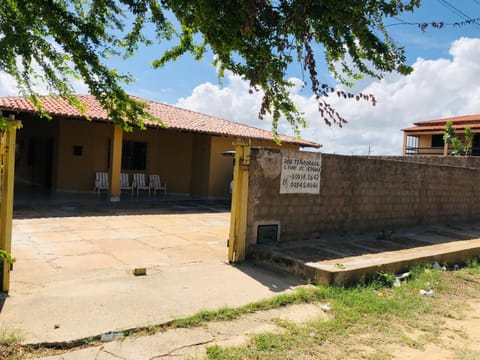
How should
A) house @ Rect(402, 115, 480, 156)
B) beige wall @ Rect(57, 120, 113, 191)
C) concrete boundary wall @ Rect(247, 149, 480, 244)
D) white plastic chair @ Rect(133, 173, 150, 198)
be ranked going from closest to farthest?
concrete boundary wall @ Rect(247, 149, 480, 244), beige wall @ Rect(57, 120, 113, 191), white plastic chair @ Rect(133, 173, 150, 198), house @ Rect(402, 115, 480, 156)

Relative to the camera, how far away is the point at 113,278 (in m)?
5.28

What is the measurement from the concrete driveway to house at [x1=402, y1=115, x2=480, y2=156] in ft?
86.1

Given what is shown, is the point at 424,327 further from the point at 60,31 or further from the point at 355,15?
the point at 60,31

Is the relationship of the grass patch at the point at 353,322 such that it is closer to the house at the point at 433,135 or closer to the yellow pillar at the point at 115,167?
the yellow pillar at the point at 115,167

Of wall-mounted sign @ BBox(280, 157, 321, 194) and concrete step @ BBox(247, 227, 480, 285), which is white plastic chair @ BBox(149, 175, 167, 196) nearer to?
concrete step @ BBox(247, 227, 480, 285)

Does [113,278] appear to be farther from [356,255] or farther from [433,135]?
[433,135]

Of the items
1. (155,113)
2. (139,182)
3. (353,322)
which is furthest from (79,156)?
(353,322)

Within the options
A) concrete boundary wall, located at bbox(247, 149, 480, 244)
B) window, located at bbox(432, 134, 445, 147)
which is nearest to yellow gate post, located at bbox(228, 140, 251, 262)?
concrete boundary wall, located at bbox(247, 149, 480, 244)

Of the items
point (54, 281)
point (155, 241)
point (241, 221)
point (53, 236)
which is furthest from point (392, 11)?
point (53, 236)

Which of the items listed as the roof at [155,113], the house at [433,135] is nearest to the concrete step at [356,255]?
the roof at [155,113]

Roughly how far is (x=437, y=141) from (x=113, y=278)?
32.3 m

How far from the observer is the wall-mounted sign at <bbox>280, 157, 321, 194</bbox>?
7121 millimetres

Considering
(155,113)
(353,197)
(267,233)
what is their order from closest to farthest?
(267,233), (353,197), (155,113)

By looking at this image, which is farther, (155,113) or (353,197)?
(155,113)
